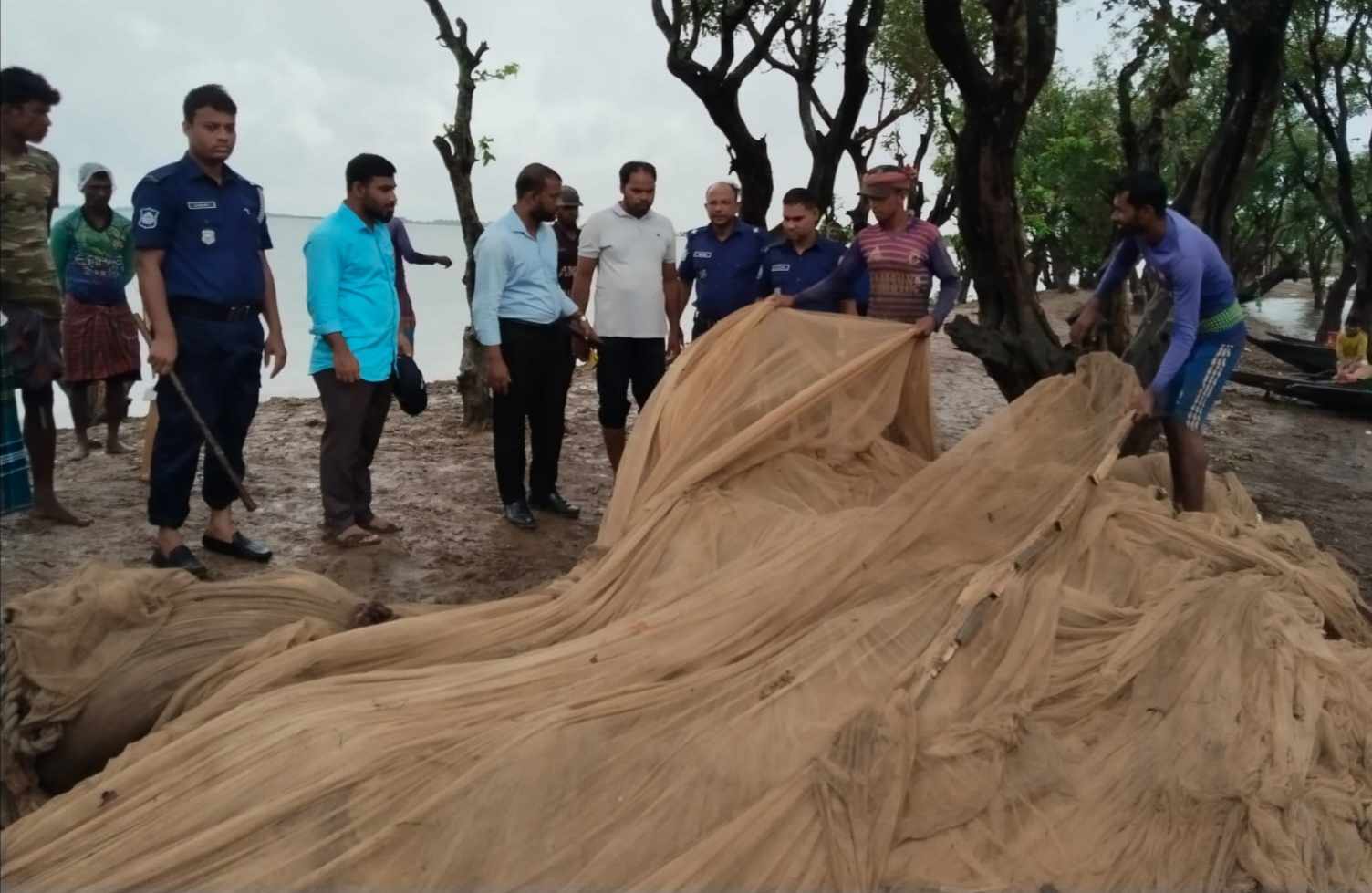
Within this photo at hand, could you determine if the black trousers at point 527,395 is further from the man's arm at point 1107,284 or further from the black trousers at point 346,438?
the man's arm at point 1107,284

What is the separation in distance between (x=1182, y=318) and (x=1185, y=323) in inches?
1.0

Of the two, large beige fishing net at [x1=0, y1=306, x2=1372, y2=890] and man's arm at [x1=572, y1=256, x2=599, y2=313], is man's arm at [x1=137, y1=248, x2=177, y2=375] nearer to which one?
large beige fishing net at [x1=0, y1=306, x2=1372, y2=890]

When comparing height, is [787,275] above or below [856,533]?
above

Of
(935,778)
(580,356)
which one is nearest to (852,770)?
(935,778)

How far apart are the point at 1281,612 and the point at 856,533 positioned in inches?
44.3

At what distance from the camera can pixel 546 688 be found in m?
2.66

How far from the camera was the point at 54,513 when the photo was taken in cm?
537

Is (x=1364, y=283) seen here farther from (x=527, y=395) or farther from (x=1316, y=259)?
(x=1316, y=259)

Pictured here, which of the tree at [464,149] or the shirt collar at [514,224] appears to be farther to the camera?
the tree at [464,149]

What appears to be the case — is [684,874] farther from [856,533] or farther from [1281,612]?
[1281,612]

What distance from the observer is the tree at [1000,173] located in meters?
6.71

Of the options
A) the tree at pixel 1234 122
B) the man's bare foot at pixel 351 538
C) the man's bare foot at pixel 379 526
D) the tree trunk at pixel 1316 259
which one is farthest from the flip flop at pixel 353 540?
the tree trunk at pixel 1316 259

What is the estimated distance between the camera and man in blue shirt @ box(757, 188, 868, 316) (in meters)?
5.94

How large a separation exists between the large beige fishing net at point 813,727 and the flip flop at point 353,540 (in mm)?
2057
